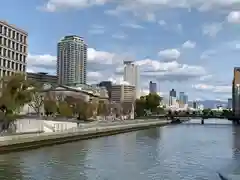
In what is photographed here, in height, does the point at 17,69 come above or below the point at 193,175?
above

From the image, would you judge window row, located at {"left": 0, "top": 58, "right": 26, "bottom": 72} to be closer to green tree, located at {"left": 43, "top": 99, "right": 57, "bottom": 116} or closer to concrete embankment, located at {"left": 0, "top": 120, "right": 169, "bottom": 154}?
green tree, located at {"left": 43, "top": 99, "right": 57, "bottom": 116}

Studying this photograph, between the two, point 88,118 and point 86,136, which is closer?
point 86,136

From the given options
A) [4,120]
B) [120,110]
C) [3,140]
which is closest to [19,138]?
[3,140]

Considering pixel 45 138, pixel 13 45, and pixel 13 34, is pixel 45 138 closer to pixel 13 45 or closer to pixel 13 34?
pixel 13 45

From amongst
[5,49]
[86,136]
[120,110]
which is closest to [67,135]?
[86,136]

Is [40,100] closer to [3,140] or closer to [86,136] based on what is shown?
[86,136]

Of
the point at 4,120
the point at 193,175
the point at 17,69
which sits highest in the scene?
the point at 17,69

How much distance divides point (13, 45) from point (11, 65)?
5.28 meters

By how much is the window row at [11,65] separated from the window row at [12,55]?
1.20 m

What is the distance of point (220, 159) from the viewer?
1553 inches

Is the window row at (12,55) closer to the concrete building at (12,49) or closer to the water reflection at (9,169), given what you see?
the concrete building at (12,49)

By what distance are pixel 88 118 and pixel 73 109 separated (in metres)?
6.22

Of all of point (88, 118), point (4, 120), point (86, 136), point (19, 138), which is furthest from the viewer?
point (88, 118)

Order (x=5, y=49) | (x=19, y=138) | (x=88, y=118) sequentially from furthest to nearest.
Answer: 1. (x=88, y=118)
2. (x=5, y=49)
3. (x=19, y=138)
